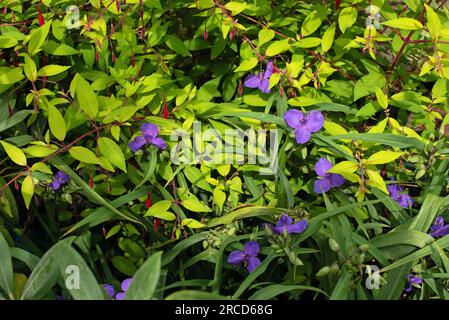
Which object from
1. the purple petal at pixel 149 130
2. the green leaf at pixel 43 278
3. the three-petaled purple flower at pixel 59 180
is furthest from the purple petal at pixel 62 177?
the green leaf at pixel 43 278

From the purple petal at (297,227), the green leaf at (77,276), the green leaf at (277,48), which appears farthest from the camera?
the green leaf at (277,48)

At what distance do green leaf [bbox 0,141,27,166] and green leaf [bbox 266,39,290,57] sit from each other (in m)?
0.72

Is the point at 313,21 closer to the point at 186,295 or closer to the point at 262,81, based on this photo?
the point at 262,81

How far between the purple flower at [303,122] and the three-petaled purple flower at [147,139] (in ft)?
1.14

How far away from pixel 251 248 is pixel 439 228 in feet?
1.56

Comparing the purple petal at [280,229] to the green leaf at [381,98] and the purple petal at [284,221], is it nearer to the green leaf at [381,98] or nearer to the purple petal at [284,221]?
the purple petal at [284,221]

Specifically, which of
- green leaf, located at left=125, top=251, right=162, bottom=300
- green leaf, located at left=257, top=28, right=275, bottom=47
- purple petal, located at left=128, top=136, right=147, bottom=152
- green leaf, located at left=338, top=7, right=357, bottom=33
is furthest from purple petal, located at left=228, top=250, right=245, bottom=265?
green leaf, located at left=338, top=7, right=357, bottom=33

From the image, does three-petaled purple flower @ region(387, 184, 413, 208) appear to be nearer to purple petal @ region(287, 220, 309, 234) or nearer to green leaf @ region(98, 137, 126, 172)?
purple petal @ region(287, 220, 309, 234)

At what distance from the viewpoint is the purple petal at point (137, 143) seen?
1.71 m

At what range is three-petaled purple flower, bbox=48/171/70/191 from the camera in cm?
172

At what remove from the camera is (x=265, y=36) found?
6.03 feet

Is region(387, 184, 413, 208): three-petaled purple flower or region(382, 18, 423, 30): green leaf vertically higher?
region(382, 18, 423, 30): green leaf

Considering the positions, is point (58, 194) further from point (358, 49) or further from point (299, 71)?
point (358, 49)

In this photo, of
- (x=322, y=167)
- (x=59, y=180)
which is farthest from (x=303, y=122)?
(x=59, y=180)
